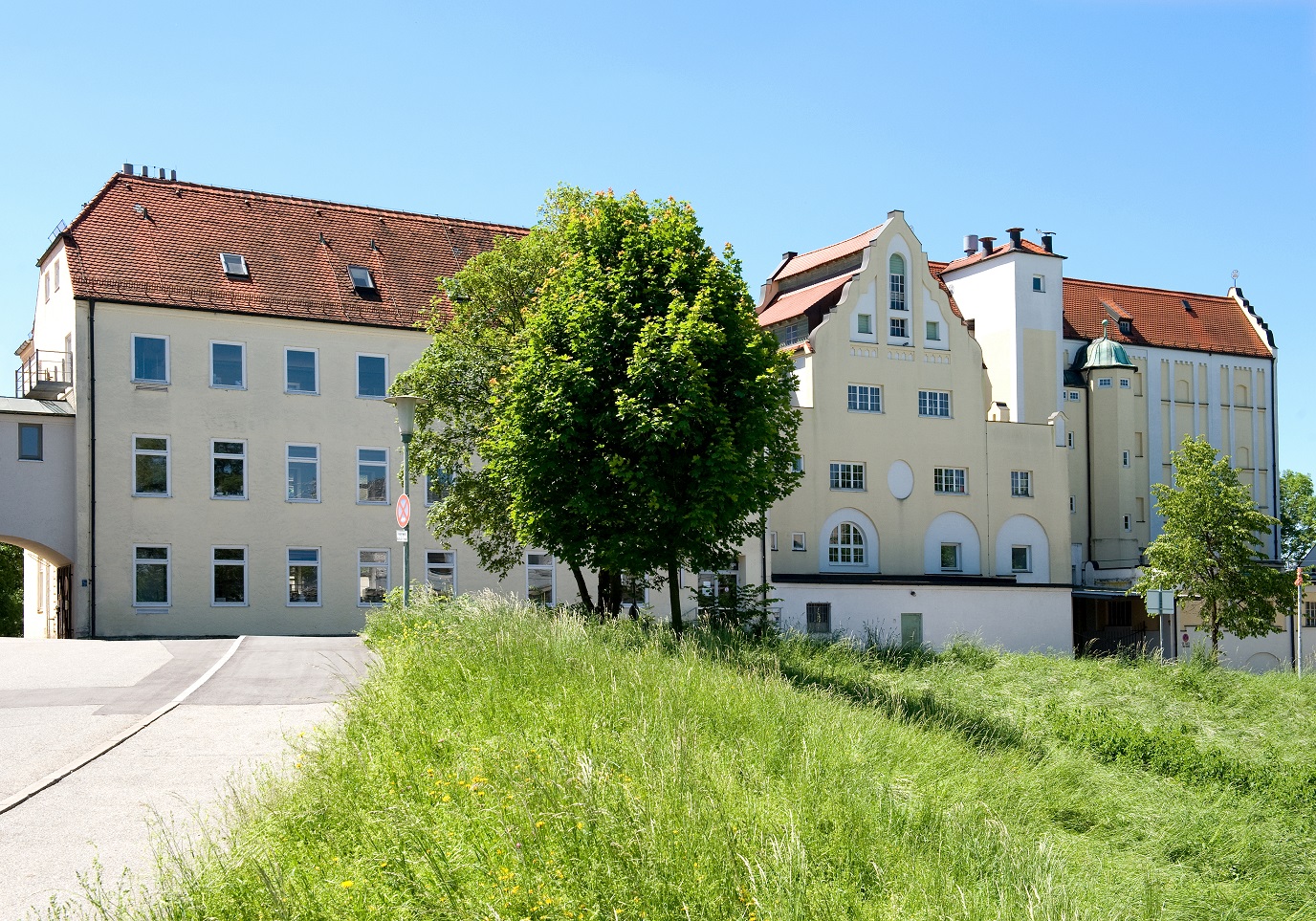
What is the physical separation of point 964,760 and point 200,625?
26.4 meters

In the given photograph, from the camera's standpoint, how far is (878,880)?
8.05 metres

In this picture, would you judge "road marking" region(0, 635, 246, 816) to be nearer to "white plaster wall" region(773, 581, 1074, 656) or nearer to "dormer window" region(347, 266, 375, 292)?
"dormer window" region(347, 266, 375, 292)

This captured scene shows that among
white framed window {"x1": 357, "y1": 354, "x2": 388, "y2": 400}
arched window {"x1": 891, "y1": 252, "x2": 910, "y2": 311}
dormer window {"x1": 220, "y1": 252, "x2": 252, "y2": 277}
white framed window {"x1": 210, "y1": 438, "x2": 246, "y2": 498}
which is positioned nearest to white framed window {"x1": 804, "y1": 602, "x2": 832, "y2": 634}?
arched window {"x1": 891, "y1": 252, "x2": 910, "y2": 311}

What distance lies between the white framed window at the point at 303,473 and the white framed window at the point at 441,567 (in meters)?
3.85

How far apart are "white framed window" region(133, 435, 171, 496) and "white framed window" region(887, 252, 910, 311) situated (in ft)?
92.7

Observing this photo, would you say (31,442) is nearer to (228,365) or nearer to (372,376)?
(228,365)

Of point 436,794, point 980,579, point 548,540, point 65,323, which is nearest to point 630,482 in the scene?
point 548,540

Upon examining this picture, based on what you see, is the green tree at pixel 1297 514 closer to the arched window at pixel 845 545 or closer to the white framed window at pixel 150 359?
the arched window at pixel 845 545

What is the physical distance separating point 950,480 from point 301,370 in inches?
1024

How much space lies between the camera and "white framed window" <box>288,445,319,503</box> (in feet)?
121

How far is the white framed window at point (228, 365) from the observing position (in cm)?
3597

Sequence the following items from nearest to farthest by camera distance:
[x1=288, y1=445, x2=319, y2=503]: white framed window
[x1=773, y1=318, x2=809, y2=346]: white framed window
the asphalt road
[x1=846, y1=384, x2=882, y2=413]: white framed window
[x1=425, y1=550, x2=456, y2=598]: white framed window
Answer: the asphalt road < [x1=288, y1=445, x2=319, y2=503]: white framed window < [x1=425, y1=550, x2=456, y2=598]: white framed window < [x1=846, y1=384, x2=882, y2=413]: white framed window < [x1=773, y1=318, x2=809, y2=346]: white framed window

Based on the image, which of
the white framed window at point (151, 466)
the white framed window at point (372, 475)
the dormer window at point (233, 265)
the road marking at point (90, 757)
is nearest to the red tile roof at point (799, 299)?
the white framed window at point (372, 475)

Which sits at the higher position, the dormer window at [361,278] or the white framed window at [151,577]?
the dormer window at [361,278]
